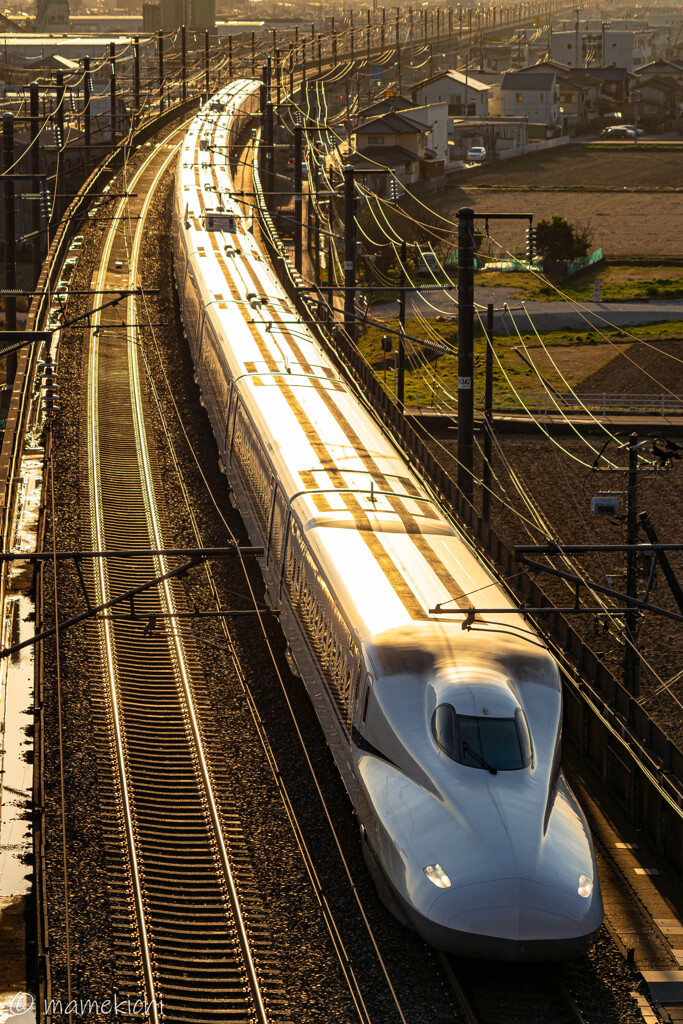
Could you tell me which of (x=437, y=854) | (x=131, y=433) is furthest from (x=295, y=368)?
(x=437, y=854)

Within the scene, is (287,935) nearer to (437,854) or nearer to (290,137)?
(437,854)

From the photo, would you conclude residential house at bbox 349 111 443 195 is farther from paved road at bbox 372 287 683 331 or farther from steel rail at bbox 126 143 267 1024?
steel rail at bbox 126 143 267 1024

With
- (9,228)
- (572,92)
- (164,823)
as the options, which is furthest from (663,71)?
(164,823)

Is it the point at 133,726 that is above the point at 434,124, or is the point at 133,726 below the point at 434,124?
below

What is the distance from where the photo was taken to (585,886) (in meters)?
13.8

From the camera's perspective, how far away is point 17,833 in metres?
16.3

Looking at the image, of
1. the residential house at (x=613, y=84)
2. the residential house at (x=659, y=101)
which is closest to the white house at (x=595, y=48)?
the residential house at (x=613, y=84)

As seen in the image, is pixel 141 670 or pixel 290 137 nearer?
pixel 141 670

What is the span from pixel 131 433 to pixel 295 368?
22.6 feet

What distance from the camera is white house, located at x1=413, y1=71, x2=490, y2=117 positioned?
122688mm

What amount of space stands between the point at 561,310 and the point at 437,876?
51.9m

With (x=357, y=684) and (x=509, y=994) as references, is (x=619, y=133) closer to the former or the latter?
(x=357, y=684)

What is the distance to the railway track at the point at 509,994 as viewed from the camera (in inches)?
527

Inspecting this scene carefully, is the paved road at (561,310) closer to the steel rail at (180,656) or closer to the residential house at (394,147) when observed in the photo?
the steel rail at (180,656)
